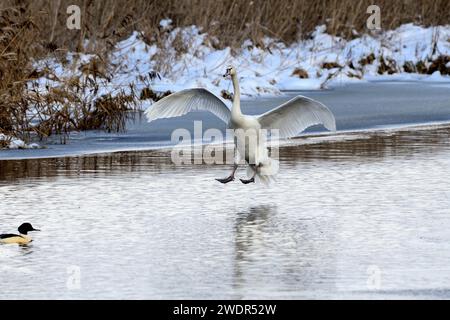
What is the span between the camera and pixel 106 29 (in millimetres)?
23094

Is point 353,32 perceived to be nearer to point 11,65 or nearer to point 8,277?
point 11,65

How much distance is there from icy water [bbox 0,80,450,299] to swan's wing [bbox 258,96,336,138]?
46cm

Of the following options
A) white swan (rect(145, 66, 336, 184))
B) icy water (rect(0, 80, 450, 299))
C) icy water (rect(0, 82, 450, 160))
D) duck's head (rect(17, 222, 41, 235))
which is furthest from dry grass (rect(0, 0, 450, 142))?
duck's head (rect(17, 222, 41, 235))

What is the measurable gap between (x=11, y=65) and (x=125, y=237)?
6.08m

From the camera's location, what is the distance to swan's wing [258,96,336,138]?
12.6 meters

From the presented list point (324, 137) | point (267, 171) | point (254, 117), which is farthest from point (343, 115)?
point (267, 171)

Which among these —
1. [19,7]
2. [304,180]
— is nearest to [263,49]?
[19,7]

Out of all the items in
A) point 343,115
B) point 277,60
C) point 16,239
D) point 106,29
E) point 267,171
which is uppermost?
point 106,29

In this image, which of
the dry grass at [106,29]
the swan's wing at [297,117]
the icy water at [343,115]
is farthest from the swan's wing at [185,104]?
the dry grass at [106,29]

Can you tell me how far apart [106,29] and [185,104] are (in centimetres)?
1032

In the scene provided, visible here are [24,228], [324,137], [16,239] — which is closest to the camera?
[16,239]

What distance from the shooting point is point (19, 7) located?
1567 cm

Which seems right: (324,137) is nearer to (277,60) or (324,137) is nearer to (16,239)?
(16,239)

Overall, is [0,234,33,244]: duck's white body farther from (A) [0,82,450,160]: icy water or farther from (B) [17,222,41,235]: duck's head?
(A) [0,82,450,160]: icy water
